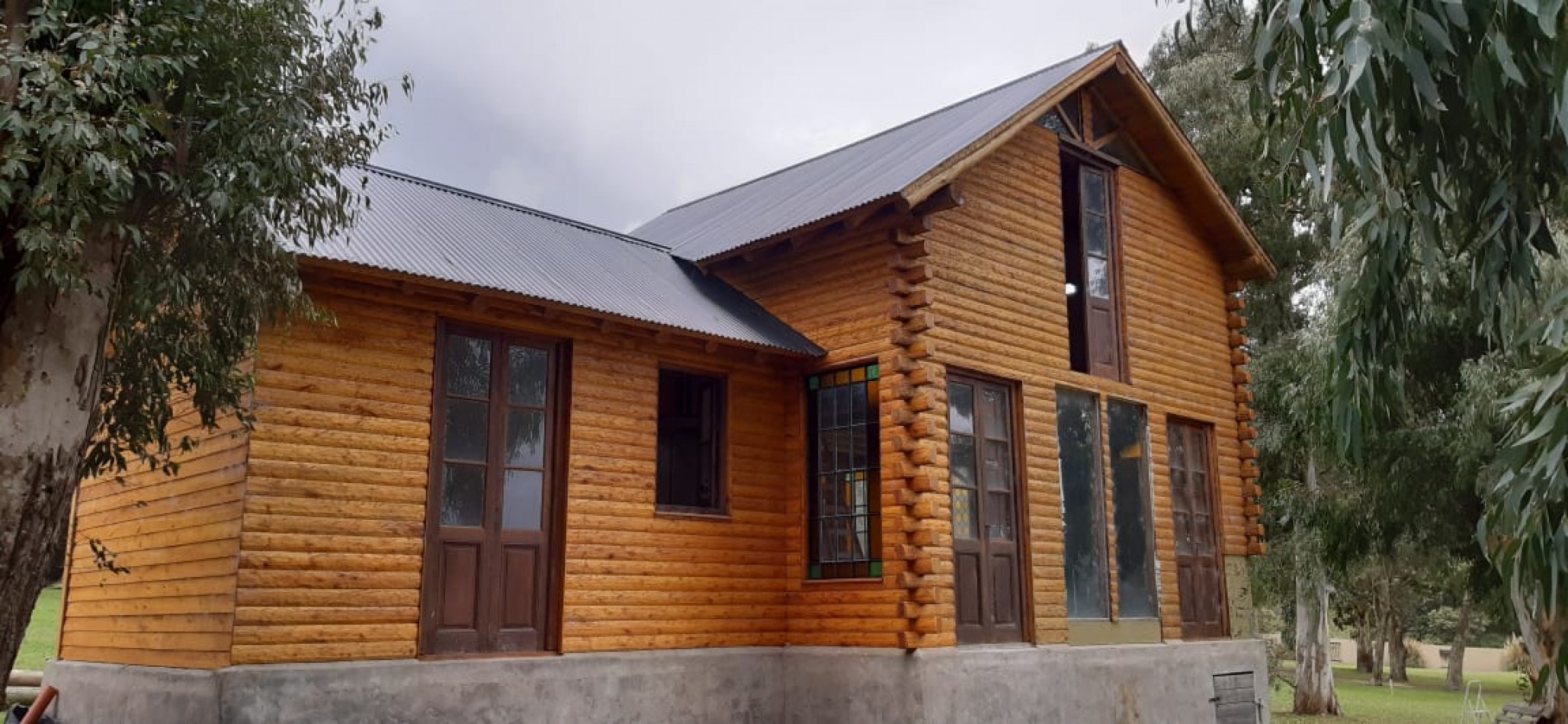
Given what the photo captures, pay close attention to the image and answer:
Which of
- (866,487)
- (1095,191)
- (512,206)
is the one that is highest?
(1095,191)

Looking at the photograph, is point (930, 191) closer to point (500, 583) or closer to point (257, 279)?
point (500, 583)

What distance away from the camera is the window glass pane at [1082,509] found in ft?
40.3

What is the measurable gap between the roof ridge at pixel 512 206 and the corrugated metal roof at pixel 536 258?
18 mm

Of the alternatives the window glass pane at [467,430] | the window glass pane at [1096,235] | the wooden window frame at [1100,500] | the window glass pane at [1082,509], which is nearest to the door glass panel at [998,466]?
the wooden window frame at [1100,500]

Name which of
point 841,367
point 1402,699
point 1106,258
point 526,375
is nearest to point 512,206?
point 526,375

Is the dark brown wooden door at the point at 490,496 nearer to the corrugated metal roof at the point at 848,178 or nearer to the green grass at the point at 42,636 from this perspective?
the corrugated metal roof at the point at 848,178

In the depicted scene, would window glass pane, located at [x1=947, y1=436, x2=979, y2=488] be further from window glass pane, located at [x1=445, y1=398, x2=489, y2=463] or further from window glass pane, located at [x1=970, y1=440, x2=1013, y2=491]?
window glass pane, located at [x1=445, y1=398, x2=489, y2=463]

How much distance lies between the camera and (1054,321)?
12.7 m

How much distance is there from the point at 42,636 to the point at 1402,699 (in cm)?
2868

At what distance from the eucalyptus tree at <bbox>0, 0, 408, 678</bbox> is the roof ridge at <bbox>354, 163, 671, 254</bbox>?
453cm

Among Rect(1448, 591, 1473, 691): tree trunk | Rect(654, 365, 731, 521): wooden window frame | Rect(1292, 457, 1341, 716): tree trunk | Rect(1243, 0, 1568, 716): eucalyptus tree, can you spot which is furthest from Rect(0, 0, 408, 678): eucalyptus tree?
Rect(1448, 591, 1473, 691): tree trunk

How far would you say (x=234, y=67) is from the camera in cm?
705

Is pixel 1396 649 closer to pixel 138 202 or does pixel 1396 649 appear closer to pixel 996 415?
Answer: pixel 996 415

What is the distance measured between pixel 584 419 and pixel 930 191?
369 centimetres
